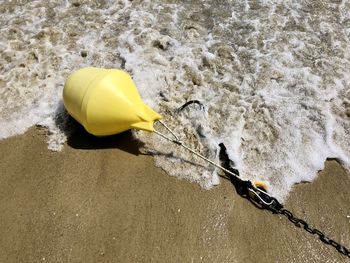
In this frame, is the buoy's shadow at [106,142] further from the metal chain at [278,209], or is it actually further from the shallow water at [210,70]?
the metal chain at [278,209]

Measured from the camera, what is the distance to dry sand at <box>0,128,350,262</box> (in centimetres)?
273

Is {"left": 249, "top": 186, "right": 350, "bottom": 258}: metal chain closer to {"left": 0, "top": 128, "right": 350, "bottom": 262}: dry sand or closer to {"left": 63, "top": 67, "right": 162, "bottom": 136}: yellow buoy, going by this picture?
{"left": 0, "top": 128, "right": 350, "bottom": 262}: dry sand

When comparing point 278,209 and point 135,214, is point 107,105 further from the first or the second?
point 278,209

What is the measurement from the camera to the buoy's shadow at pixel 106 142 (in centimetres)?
331

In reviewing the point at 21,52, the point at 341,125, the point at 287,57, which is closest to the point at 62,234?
the point at 21,52

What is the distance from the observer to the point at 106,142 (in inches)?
132

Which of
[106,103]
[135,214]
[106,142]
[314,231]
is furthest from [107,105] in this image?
[314,231]

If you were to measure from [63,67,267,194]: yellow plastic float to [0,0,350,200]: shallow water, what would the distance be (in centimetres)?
33

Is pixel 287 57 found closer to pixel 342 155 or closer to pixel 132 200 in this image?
pixel 342 155

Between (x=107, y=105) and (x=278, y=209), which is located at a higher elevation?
(x=107, y=105)

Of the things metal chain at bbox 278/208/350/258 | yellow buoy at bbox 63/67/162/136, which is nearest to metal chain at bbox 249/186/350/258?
metal chain at bbox 278/208/350/258

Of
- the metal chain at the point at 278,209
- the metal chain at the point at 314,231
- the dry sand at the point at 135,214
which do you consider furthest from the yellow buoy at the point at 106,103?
the metal chain at the point at 314,231

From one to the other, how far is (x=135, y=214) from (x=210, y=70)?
1.81 m

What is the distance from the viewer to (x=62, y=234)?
2.79 metres
